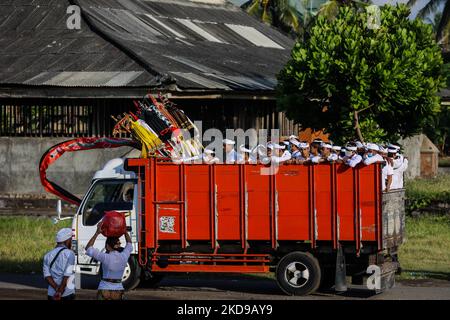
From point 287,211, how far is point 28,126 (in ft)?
59.1

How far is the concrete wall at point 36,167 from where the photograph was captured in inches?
1361

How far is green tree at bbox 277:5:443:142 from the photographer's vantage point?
87.7 feet

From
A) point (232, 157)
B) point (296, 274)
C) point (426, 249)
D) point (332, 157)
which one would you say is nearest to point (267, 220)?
point (296, 274)

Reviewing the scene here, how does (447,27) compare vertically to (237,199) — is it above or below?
above

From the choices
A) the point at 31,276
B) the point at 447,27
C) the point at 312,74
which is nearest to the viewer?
the point at 31,276

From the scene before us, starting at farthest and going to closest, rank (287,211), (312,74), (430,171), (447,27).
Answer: (447,27) < (430,171) < (312,74) < (287,211)

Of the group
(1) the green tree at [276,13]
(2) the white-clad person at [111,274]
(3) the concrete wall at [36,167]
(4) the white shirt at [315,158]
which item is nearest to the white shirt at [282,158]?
(4) the white shirt at [315,158]

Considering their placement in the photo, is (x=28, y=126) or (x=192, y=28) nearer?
(x=28, y=126)

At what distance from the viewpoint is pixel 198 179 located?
19156 mm

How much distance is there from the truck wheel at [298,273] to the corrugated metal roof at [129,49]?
11731 mm

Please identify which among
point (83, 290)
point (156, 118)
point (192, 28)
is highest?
point (192, 28)

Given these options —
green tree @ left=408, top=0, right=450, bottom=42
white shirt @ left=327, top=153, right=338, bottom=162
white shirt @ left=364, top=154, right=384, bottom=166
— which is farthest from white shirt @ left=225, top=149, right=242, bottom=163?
green tree @ left=408, top=0, right=450, bottom=42
